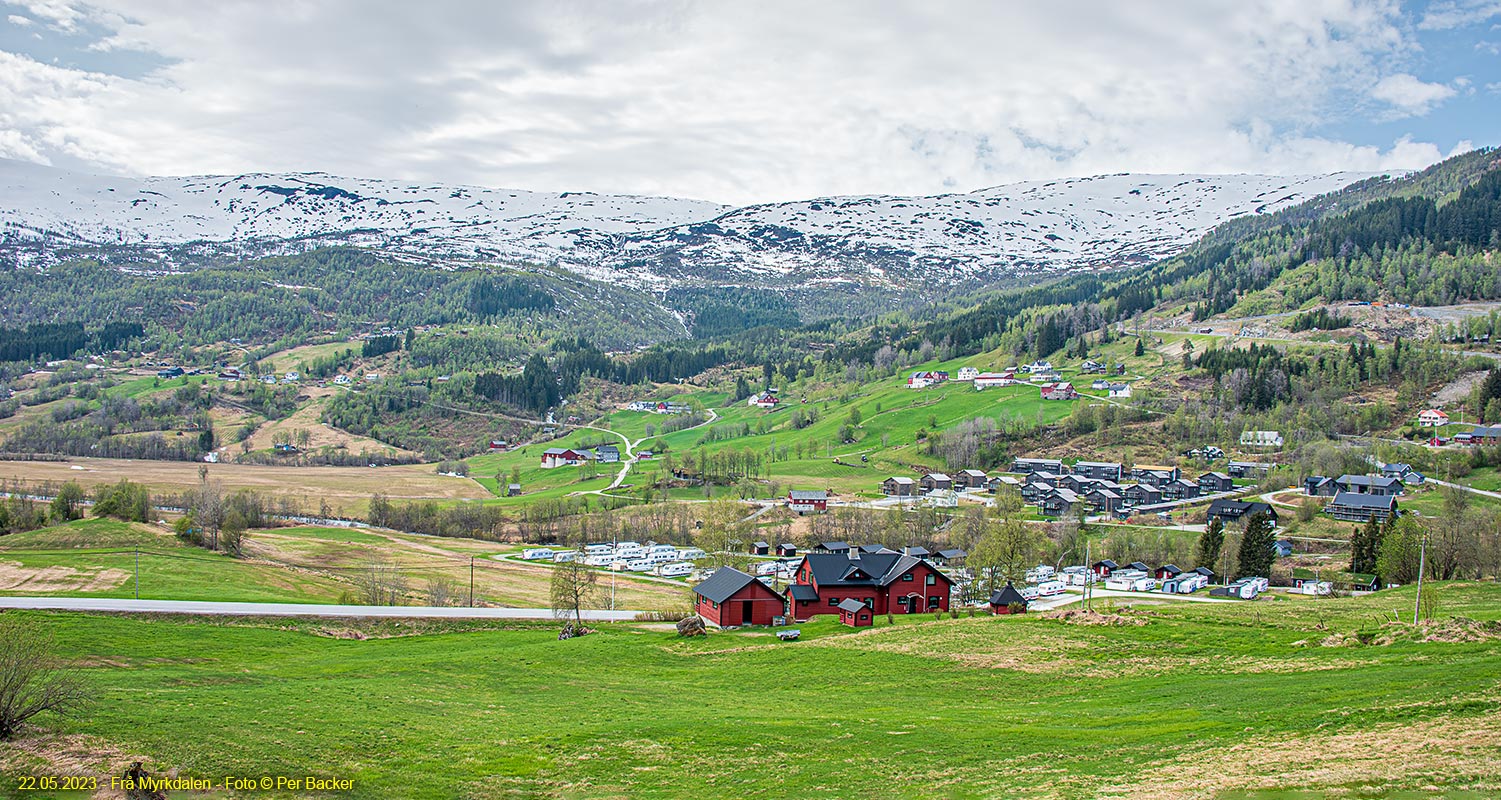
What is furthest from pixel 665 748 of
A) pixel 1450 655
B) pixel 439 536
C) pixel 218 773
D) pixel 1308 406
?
pixel 1308 406

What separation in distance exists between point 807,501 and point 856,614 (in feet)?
220

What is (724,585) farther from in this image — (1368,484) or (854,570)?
(1368,484)

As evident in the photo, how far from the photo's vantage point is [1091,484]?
4882 inches

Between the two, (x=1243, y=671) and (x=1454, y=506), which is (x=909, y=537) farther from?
(x=1243, y=671)

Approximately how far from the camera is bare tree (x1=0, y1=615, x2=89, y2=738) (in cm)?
2122

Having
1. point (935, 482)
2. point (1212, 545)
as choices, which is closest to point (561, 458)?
point (935, 482)

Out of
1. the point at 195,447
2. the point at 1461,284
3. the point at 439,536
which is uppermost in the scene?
the point at 1461,284

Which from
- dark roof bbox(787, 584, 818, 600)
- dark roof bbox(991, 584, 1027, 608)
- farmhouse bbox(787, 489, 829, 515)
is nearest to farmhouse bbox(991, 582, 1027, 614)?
dark roof bbox(991, 584, 1027, 608)

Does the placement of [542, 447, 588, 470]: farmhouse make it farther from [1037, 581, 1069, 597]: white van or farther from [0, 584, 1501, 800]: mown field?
[0, 584, 1501, 800]: mown field

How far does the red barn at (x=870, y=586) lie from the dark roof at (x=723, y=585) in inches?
202

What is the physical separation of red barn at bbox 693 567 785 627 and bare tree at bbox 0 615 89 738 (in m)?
36.8

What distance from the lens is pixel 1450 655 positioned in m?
32.4

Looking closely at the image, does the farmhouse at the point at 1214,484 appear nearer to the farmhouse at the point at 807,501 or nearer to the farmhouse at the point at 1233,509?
the farmhouse at the point at 1233,509

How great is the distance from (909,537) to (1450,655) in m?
69.9
